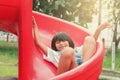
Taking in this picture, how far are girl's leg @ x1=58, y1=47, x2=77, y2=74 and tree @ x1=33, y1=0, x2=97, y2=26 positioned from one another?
10.5 m

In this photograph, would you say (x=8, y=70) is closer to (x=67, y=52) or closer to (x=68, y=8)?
(x=68, y=8)

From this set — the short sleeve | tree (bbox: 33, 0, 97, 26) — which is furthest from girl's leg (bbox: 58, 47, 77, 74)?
tree (bbox: 33, 0, 97, 26)

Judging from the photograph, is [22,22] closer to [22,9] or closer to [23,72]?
[22,9]

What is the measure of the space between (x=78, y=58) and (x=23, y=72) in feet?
2.68

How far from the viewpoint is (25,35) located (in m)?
3.92

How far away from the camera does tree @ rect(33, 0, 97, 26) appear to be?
585 inches

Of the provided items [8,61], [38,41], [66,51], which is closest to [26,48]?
[66,51]

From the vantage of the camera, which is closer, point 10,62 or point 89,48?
point 89,48

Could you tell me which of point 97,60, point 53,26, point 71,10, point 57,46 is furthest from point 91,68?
point 71,10

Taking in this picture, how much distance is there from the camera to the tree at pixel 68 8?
14.9 meters

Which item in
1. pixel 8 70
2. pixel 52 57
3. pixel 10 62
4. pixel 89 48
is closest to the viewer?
pixel 89 48

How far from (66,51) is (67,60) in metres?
0.11

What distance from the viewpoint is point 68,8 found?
1529cm

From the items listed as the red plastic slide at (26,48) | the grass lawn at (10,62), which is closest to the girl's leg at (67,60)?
the red plastic slide at (26,48)
